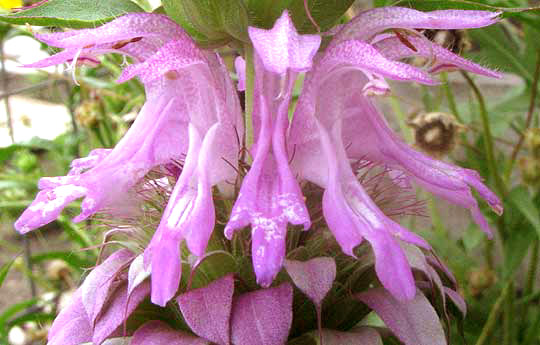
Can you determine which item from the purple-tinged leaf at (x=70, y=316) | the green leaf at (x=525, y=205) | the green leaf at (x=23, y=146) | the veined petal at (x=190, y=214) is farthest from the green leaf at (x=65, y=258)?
the green leaf at (x=525, y=205)

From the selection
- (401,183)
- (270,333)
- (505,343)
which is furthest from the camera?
(505,343)

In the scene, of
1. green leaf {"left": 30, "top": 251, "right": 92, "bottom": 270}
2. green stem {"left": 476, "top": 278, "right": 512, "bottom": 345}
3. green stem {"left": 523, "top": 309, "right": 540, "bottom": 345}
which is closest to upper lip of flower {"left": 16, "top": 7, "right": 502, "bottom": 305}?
green stem {"left": 476, "top": 278, "right": 512, "bottom": 345}

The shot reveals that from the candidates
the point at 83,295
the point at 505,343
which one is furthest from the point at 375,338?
the point at 505,343

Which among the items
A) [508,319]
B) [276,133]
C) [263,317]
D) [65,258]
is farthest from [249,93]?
[508,319]

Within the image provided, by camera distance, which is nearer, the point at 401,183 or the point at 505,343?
the point at 401,183

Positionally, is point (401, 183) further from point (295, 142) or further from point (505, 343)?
point (505, 343)

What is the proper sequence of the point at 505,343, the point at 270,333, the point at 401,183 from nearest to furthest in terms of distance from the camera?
the point at 270,333 → the point at 401,183 → the point at 505,343

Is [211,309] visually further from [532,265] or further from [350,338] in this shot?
[532,265]
